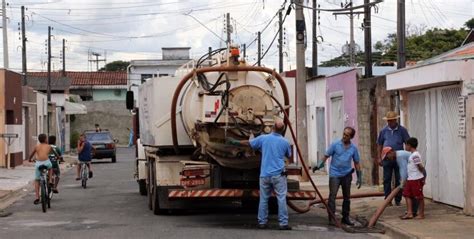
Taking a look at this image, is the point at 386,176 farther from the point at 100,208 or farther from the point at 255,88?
the point at 100,208

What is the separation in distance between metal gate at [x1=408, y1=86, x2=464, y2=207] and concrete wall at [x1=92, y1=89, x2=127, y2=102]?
229 ft

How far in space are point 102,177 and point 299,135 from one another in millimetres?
9534

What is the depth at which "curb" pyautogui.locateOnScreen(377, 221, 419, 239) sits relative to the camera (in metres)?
11.9

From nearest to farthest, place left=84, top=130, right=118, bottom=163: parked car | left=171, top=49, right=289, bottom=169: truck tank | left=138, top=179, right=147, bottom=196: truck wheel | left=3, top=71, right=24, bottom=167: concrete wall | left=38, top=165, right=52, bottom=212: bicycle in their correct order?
left=171, top=49, right=289, bottom=169: truck tank
left=38, top=165, right=52, bottom=212: bicycle
left=138, top=179, right=147, bottom=196: truck wheel
left=3, top=71, right=24, bottom=167: concrete wall
left=84, top=130, right=118, bottom=163: parked car

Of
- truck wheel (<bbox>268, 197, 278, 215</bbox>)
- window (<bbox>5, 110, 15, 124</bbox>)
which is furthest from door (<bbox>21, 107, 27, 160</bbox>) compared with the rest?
truck wheel (<bbox>268, 197, 278, 215</bbox>)

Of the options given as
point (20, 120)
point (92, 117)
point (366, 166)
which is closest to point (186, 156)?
point (366, 166)

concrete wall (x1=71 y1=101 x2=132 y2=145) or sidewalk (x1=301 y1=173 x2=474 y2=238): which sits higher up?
concrete wall (x1=71 y1=101 x2=132 y2=145)

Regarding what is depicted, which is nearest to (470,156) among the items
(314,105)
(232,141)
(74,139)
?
(232,141)

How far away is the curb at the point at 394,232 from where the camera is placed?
11.9 meters

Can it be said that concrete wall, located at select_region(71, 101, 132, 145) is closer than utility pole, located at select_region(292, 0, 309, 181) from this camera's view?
No

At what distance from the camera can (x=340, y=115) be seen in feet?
81.0

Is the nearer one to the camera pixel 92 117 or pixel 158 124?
pixel 158 124

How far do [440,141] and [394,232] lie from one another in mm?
3906

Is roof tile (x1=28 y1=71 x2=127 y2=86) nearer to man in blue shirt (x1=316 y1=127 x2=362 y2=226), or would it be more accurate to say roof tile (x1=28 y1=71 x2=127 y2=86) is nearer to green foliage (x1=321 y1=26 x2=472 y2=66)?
green foliage (x1=321 y1=26 x2=472 y2=66)
